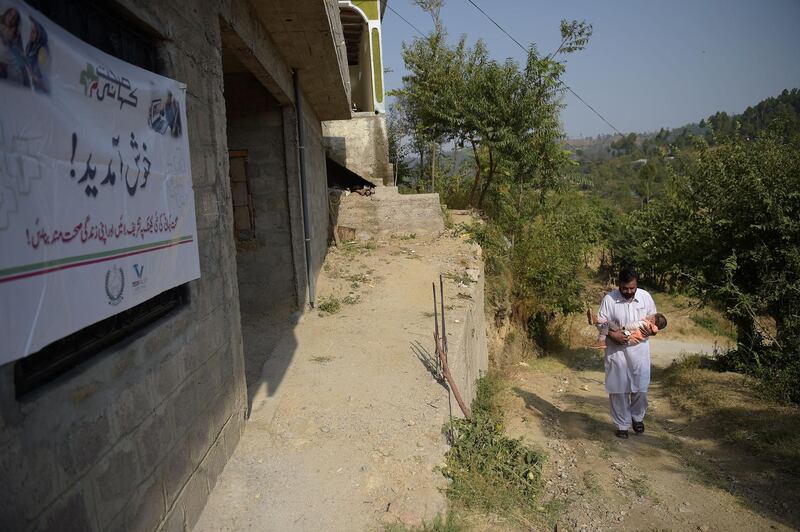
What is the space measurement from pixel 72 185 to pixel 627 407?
5.41 meters

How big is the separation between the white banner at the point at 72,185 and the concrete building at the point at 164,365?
0.19 metres

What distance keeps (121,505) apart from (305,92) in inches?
266

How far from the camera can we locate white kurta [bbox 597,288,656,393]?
5.11 meters

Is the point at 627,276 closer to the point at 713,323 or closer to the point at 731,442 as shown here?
the point at 731,442

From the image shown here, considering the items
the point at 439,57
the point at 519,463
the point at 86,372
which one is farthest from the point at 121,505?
the point at 439,57

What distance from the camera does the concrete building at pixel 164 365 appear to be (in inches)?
66.0

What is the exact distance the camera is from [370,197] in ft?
37.4

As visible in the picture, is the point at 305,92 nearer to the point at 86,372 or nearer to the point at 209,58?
the point at 209,58

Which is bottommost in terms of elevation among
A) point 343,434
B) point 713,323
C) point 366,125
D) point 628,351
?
point 713,323

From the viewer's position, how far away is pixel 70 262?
68.2 inches

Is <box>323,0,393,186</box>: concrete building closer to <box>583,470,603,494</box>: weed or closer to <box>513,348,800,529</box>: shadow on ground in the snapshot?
<box>513,348,800,529</box>: shadow on ground

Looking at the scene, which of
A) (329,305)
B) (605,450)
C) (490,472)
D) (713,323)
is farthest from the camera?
(713,323)

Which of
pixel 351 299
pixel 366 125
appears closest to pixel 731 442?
pixel 351 299

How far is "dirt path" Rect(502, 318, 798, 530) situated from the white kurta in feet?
2.45
